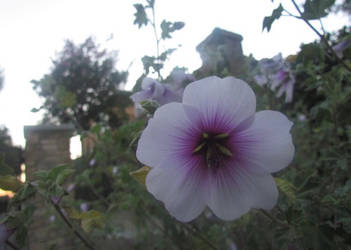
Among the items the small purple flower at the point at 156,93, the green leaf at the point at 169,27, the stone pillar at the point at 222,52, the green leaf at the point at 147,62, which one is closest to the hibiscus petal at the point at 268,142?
the small purple flower at the point at 156,93

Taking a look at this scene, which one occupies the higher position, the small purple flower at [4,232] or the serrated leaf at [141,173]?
the serrated leaf at [141,173]

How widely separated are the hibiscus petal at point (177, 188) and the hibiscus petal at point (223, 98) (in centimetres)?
12

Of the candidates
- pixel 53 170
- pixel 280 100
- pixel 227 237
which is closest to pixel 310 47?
pixel 53 170

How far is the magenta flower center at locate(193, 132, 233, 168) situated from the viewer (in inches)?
23.2

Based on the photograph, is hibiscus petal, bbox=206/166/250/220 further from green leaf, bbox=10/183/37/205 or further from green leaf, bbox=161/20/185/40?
green leaf, bbox=161/20/185/40

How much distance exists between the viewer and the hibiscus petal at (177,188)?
0.52 meters

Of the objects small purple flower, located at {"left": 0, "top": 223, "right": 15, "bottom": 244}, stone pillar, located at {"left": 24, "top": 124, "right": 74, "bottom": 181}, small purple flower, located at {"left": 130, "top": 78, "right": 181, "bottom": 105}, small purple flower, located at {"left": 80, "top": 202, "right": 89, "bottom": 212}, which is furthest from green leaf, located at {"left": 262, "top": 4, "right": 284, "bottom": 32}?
small purple flower, located at {"left": 80, "top": 202, "right": 89, "bottom": 212}

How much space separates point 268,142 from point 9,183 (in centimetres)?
61

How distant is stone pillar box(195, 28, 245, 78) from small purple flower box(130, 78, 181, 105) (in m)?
0.36

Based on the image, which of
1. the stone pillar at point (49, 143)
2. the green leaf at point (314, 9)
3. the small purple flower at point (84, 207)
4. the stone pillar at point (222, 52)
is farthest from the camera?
the small purple flower at point (84, 207)

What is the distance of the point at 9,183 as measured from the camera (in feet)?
2.27

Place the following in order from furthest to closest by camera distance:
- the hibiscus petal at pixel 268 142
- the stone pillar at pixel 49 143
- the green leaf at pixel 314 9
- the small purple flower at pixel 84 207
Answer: the small purple flower at pixel 84 207
the stone pillar at pixel 49 143
the green leaf at pixel 314 9
the hibiscus petal at pixel 268 142

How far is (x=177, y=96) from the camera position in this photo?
82cm

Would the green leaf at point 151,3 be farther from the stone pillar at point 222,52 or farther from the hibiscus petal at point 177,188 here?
the hibiscus petal at point 177,188
